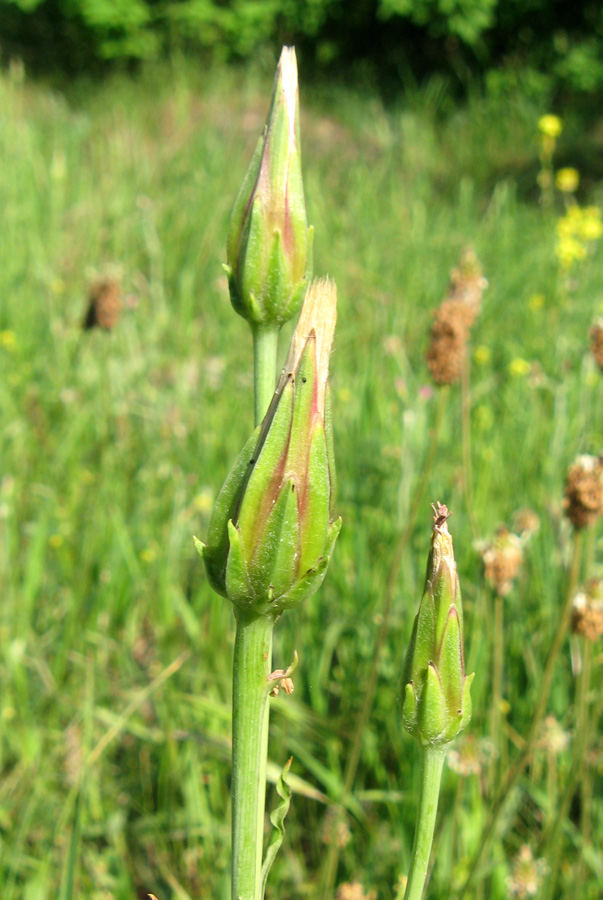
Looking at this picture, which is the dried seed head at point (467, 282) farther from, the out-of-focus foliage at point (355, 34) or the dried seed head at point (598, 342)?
the out-of-focus foliage at point (355, 34)

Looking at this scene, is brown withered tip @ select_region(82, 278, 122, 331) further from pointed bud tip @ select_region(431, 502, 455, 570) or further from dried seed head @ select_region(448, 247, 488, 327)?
pointed bud tip @ select_region(431, 502, 455, 570)

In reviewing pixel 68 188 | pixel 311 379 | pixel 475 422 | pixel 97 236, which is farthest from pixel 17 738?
pixel 68 188

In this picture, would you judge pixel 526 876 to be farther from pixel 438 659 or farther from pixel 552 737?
pixel 438 659

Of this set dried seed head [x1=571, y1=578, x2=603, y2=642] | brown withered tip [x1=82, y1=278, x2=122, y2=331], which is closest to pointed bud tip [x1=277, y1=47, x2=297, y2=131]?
dried seed head [x1=571, y1=578, x2=603, y2=642]

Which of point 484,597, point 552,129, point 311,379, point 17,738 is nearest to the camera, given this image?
point 311,379

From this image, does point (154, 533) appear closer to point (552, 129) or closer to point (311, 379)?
point (311, 379)

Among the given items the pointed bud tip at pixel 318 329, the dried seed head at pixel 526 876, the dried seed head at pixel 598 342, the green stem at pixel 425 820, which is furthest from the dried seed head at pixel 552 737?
the pointed bud tip at pixel 318 329
